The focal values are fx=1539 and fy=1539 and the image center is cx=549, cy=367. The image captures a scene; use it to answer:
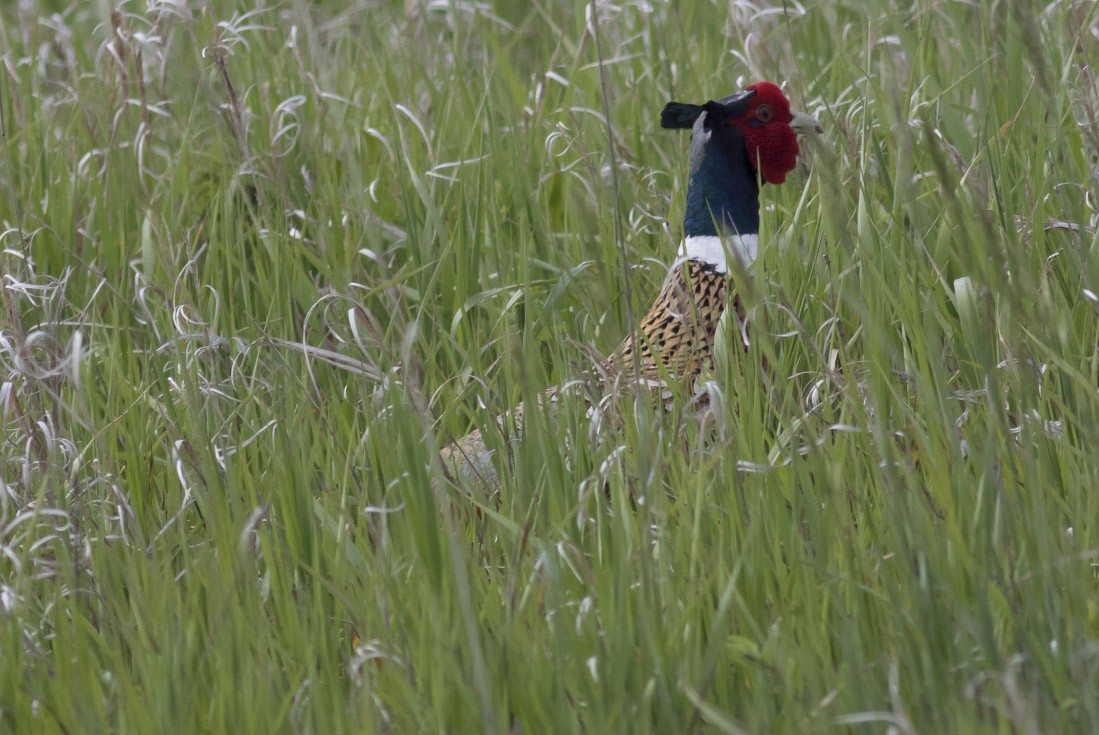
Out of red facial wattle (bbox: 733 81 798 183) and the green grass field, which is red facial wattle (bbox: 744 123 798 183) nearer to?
red facial wattle (bbox: 733 81 798 183)

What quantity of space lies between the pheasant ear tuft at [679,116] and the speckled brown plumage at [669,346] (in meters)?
0.35

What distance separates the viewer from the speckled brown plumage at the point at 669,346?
2.57 meters

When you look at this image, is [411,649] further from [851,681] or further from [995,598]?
[995,598]

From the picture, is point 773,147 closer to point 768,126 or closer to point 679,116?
point 768,126

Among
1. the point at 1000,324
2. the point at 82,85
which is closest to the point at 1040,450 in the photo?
the point at 1000,324

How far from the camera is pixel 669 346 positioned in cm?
304

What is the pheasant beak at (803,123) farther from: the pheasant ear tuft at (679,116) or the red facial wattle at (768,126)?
the pheasant ear tuft at (679,116)

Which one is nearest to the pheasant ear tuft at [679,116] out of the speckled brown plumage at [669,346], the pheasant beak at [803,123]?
the pheasant beak at [803,123]

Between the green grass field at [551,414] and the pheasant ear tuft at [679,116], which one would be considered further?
the pheasant ear tuft at [679,116]

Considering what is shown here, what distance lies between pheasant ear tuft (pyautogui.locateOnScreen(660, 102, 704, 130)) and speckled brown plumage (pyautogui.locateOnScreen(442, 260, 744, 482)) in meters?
0.35

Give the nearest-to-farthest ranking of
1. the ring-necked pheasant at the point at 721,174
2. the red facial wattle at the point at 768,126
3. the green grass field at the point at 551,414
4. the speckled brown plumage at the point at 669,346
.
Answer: the green grass field at the point at 551,414 → the speckled brown plumage at the point at 669,346 → the ring-necked pheasant at the point at 721,174 → the red facial wattle at the point at 768,126

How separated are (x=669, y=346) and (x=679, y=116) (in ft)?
1.95

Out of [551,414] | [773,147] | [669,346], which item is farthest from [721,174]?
[551,414]

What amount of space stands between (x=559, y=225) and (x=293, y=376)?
1.37 metres
